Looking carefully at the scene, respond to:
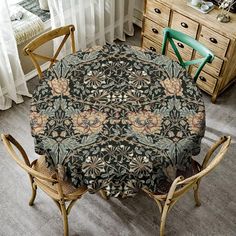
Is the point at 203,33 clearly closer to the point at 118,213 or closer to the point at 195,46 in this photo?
the point at 195,46

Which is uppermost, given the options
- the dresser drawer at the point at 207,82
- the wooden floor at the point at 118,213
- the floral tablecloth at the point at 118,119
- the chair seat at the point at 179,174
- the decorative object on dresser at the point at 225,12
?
the decorative object on dresser at the point at 225,12

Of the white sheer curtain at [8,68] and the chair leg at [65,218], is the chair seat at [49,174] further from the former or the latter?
the white sheer curtain at [8,68]

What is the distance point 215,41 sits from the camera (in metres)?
2.76

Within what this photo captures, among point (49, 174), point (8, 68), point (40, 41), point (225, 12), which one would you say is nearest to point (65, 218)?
point (49, 174)

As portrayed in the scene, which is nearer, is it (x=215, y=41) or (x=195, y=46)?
(x=195, y=46)

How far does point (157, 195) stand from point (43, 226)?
32.0 inches

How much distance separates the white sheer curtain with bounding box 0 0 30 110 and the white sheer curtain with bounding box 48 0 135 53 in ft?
1.34

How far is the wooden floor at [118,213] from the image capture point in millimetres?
2459

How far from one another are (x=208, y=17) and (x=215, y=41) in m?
0.18

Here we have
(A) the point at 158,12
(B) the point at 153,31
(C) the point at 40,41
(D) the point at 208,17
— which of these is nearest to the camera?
(C) the point at 40,41

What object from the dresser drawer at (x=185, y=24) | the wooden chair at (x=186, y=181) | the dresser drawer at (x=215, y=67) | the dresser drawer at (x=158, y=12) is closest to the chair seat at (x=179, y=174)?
the wooden chair at (x=186, y=181)

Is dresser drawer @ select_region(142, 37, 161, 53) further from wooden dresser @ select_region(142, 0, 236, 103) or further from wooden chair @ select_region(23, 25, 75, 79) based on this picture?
wooden chair @ select_region(23, 25, 75, 79)

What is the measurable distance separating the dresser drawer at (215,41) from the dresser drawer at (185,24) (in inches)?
2.5

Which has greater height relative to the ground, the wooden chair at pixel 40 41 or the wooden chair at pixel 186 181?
the wooden chair at pixel 40 41
